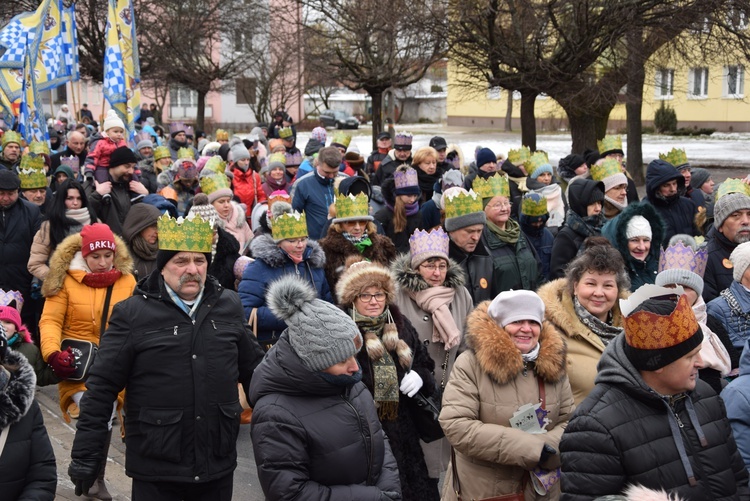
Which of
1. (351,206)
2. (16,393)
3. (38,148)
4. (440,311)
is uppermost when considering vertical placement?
(38,148)

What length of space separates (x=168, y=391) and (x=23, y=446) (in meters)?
0.83

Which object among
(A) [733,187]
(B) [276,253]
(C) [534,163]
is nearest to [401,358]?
(B) [276,253]

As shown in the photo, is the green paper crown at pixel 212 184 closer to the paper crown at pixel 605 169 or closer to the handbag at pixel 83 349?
the handbag at pixel 83 349

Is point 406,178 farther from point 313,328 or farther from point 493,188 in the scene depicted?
point 313,328

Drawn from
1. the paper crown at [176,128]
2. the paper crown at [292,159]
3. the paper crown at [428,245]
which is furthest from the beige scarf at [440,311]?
the paper crown at [176,128]

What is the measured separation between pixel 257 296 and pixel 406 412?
165 cm

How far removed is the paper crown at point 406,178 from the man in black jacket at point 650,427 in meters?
5.52

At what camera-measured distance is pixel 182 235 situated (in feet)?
15.4

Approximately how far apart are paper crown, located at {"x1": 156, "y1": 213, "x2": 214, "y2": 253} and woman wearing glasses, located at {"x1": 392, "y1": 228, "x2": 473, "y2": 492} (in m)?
1.34

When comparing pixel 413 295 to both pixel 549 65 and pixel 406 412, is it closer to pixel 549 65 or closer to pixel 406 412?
pixel 406 412

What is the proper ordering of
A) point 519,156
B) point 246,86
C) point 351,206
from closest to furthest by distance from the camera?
1. point 351,206
2. point 519,156
3. point 246,86

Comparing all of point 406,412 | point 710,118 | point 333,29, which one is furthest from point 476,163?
point 710,118

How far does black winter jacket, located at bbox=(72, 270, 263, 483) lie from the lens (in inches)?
176

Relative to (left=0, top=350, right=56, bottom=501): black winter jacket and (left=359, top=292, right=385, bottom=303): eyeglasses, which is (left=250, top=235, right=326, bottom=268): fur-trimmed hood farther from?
(left=0, top=350, right=56, bottom=501): black winter jacket
